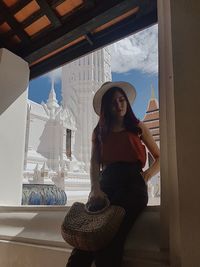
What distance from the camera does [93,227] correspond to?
104 cm

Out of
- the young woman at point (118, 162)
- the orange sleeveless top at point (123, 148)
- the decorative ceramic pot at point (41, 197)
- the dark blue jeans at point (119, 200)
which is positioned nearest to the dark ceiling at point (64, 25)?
the young woman at point (118, 162)

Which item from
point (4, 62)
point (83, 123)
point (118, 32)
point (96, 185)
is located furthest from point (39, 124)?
point (96, 185)

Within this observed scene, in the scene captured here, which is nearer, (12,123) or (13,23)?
(13,23)

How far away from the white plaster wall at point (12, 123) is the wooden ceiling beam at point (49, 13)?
589mm

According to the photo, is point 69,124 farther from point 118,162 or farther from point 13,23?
point 118,162

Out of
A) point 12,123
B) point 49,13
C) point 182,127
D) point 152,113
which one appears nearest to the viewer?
point 182,127

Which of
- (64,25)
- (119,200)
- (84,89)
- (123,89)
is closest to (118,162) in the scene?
(119,200)

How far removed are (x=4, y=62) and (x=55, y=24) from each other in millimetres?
642

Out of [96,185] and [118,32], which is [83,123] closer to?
[118,32]

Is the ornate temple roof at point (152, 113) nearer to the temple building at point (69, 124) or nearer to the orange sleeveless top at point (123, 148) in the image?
the orange sleeveless top at point (123, 148)

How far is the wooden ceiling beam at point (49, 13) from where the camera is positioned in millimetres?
2072

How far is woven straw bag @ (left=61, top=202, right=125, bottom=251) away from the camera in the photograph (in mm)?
1016

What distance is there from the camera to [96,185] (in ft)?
4.33

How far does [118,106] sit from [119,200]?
54 cm
